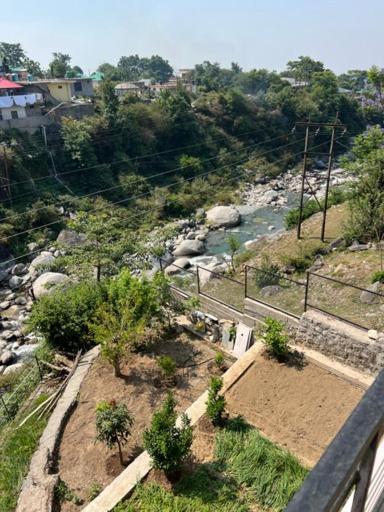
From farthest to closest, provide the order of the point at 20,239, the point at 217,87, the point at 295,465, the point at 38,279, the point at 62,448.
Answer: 1. the point at 217,87
2. the point at 20,239
3. the point at 38,279
4. the point at 62,448
5. the point at 295,465

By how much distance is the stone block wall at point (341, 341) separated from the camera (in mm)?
8016

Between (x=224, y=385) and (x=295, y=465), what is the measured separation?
2397 mm

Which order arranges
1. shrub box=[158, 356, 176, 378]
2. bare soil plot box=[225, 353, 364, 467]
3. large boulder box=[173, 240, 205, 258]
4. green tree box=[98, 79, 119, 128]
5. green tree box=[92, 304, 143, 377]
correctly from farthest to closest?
green tree box=[98, 79, 119, 128]
large boulder box=[173, 240, 205, 258]
green tree box=[92, 304, 143, 377]
shrub box=[158, 356, 176, 378]
bare soil plot box=[225, 353, 364, 467]

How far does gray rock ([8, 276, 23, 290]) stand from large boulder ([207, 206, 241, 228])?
12777mm

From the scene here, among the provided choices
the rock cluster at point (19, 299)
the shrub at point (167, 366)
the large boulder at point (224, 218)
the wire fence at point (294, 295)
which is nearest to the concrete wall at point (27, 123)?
the rock cluster at point (19, 299)

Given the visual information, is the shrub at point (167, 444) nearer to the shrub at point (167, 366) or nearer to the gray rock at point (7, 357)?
the shrub at point (167, 366)

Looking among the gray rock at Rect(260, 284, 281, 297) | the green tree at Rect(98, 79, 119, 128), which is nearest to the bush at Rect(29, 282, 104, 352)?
the gray rock at Rect(260, 284, 281, 297)

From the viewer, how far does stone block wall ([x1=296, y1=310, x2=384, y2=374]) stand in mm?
8016

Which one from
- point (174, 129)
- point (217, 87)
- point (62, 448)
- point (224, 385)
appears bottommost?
point (62, 448)

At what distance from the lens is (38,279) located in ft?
64.4

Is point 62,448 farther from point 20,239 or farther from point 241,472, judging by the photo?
point 20,239

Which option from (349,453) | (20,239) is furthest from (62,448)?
(20,239)

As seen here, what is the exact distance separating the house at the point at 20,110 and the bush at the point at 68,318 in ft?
83.3

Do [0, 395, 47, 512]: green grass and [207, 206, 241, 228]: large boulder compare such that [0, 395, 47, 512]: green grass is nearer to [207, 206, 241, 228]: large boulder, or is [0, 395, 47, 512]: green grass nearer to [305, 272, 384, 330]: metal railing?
[305, 272, 384, 330]: metal railing
